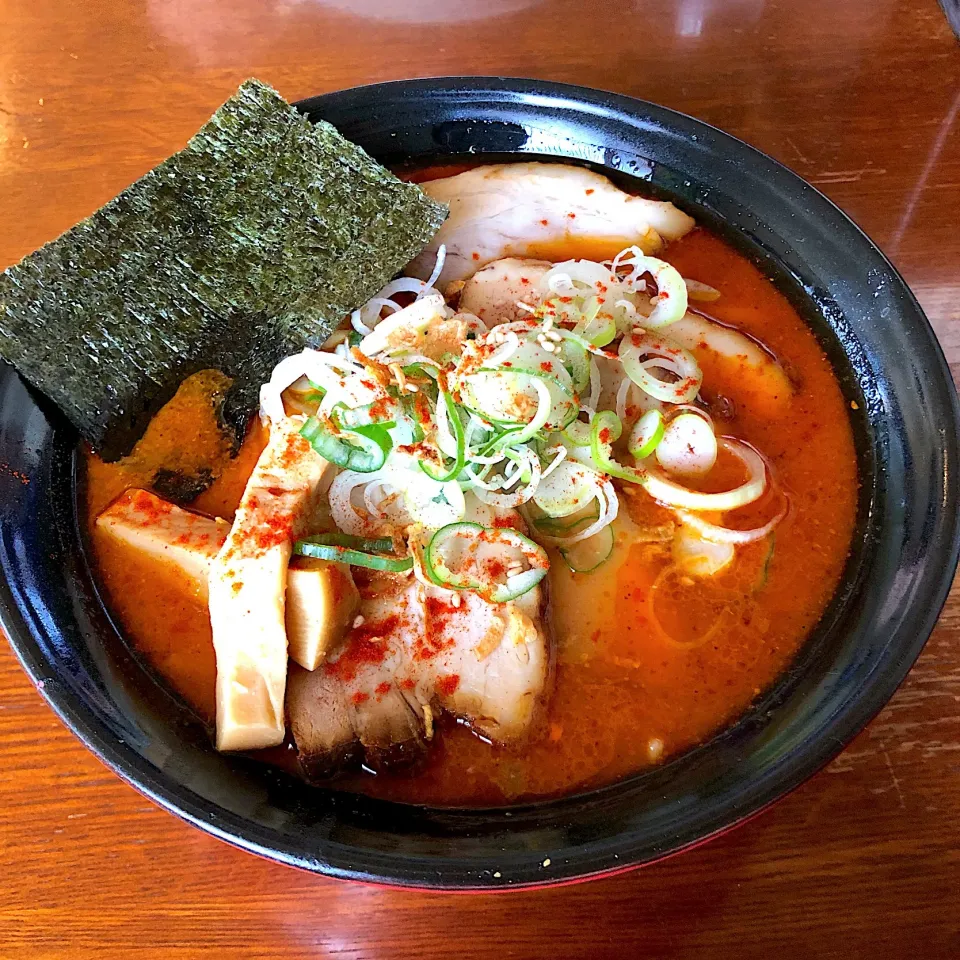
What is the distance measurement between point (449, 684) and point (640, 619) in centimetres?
35

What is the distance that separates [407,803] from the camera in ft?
3.95

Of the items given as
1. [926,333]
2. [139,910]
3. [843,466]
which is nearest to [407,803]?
[139,910]

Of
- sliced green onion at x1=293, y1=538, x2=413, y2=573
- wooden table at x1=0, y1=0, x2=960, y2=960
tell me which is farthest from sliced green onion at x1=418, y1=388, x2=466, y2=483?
wooden table at x1=0, y1=0, x2=960, y2=960

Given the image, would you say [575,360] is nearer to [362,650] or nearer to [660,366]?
[660,366]

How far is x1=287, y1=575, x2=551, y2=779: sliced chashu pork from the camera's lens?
1209 mm

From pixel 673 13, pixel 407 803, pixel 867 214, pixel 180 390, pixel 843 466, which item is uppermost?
pixel 673 13

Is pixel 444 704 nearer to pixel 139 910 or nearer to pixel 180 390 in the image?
pixel 139 910

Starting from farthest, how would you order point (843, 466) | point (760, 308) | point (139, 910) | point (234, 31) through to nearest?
1. point (234, 31)
2. point (760, 308)
3. point (843, 466)
4. point (139, 910)

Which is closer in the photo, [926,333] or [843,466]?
[926,333]

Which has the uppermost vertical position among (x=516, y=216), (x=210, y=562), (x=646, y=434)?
(x=516, y=216)

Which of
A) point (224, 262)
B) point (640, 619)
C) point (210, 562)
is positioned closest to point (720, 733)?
point (640, 619)

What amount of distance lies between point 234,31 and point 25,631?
71.5 inches

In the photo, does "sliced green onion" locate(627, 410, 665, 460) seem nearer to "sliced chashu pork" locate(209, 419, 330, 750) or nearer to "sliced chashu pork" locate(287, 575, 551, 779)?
"sliced chashu pork" locate(287, 575, 551, 779)

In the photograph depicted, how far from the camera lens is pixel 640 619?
4.45 ft
